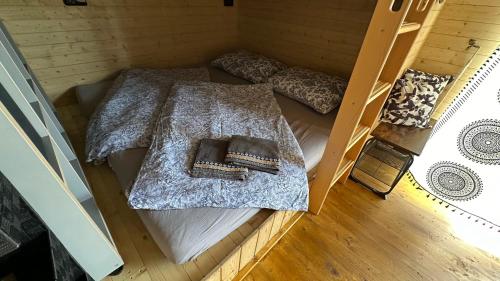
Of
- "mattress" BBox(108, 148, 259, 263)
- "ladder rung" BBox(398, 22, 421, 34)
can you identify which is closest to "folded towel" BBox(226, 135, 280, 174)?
"mattress" BBox(108, 148, 259, 263)

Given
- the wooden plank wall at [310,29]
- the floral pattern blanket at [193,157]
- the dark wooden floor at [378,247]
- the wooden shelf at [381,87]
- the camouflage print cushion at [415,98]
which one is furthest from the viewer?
the wooden plank wall at [310,29]

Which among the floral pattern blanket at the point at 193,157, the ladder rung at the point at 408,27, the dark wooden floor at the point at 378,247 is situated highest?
the ladder rung at the point at 408,27

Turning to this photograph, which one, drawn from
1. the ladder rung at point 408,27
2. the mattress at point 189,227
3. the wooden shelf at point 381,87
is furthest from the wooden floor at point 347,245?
the ladder rung at point 408,27

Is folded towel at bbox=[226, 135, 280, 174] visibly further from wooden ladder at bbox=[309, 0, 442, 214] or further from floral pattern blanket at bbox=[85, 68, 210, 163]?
floral pattern blanket at bbox=[85, 68, 210, 163]

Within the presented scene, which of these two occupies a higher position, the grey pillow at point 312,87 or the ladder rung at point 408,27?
the ladder rung at point 408,27

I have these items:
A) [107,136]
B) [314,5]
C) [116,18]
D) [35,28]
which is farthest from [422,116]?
[35,28]

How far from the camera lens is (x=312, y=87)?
176 cm

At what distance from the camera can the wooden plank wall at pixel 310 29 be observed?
1777 millimetres

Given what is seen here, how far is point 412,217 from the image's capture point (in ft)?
5.36

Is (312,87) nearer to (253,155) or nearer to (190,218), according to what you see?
(253,155)

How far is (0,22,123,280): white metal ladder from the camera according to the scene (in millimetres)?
500

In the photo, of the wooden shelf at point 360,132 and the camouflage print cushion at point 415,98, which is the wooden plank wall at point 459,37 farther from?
the wooden shelf at point 360,132

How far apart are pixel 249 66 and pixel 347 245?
1.78 meters

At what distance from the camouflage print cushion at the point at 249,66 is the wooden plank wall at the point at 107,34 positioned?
1.44 feet
